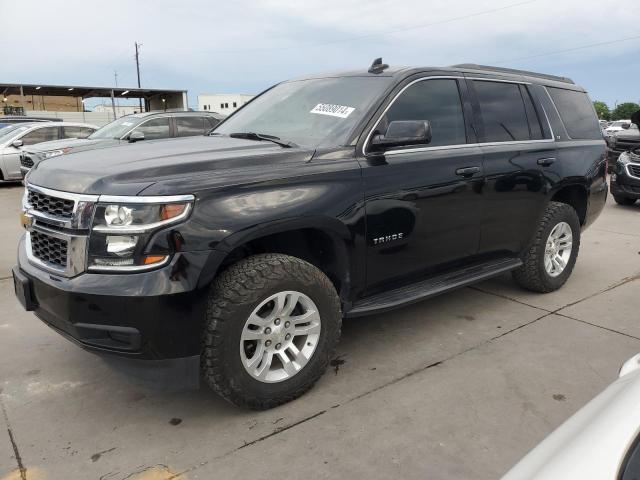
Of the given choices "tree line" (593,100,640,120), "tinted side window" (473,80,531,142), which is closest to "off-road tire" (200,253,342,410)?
"tinted side window" (473,80,531,142)

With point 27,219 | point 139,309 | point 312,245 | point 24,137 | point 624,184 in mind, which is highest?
point 24,137

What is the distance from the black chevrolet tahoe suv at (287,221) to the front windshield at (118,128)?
6.51 metres

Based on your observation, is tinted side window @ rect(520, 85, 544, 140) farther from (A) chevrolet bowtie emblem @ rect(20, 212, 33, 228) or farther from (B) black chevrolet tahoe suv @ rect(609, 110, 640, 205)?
(B) black chevrolet tahoe suv @ rect(609, 110, 640, 205)

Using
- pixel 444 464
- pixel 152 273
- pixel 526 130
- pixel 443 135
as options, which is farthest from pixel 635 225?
pixel 152 273

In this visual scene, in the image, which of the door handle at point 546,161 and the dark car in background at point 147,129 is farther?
the dark car in background at point 147,129

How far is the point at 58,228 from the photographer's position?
2.67 metres

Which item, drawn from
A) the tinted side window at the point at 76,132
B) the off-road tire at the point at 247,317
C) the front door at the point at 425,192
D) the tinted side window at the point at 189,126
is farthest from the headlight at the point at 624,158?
the tinted side window at the point at 76,132

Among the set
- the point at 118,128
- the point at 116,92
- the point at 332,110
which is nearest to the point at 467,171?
the point at 332,110

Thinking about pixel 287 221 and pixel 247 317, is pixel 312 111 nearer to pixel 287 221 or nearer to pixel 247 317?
pixel 287 221

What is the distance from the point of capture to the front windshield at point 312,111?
3.31m

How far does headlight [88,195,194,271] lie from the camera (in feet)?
7.98

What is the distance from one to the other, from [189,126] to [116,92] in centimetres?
3388

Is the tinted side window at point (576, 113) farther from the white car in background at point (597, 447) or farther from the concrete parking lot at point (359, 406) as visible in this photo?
the white car in background at point (597, 447)

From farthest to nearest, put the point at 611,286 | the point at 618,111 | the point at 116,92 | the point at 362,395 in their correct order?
the point at 618,111
the point at 116,92
the point at 611,286
the point at 362,395
